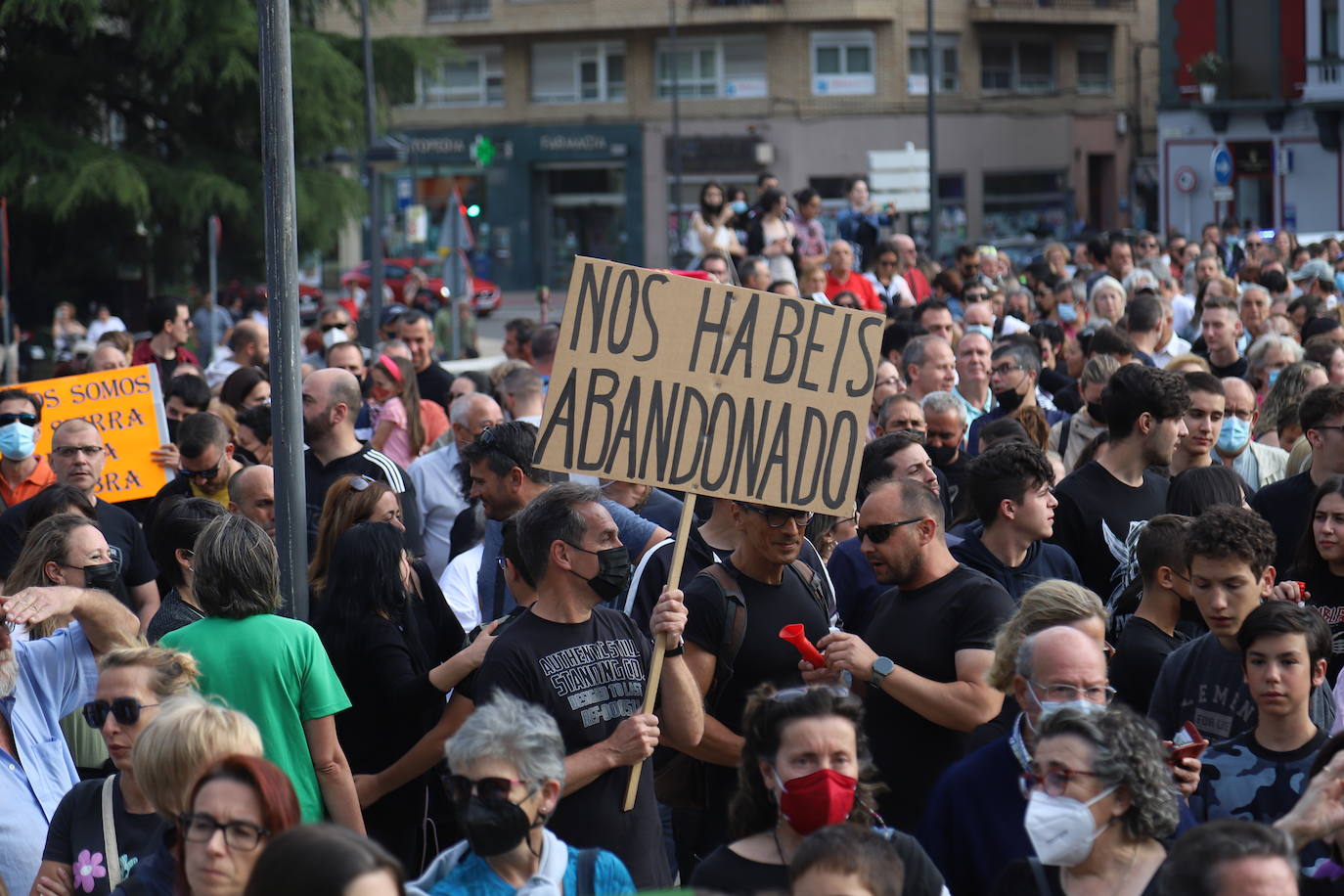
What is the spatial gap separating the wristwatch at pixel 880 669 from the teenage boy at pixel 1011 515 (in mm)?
1049

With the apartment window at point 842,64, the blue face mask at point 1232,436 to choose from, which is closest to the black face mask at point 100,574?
the blue face mask at point 1232,436

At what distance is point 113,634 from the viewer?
562 centimetres

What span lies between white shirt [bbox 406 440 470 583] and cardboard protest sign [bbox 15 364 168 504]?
1618 millimetres

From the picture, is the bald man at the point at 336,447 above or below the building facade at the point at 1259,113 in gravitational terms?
below

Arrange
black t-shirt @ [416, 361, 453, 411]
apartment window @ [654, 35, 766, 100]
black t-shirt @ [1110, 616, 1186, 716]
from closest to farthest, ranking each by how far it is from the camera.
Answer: black t-shirt @ [1110, 616, 1186, 716] < black t-shirt @ [416, 361, 453, 411] < apartment window @ [654, 35, 766, 100]

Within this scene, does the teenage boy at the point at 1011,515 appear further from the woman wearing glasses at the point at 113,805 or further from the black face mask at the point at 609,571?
the woman wearing glasses at the point at 113,805

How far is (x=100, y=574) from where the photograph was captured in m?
6.04

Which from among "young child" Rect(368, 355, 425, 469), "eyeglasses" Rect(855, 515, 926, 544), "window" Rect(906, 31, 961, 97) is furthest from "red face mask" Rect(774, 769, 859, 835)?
"window" Rect(906, 31, 961, 97)

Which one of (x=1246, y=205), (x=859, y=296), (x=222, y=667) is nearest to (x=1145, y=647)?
(x=222, y=667)

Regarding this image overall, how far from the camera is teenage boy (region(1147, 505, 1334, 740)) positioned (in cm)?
507

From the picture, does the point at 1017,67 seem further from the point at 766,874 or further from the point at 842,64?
the point at 766,874

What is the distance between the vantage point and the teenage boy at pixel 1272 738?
15.2ft

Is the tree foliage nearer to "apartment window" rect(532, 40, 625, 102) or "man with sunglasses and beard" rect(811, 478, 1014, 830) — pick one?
"apartment window" rect(532, 40, 625, 102)

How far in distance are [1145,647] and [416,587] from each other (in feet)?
7.60
